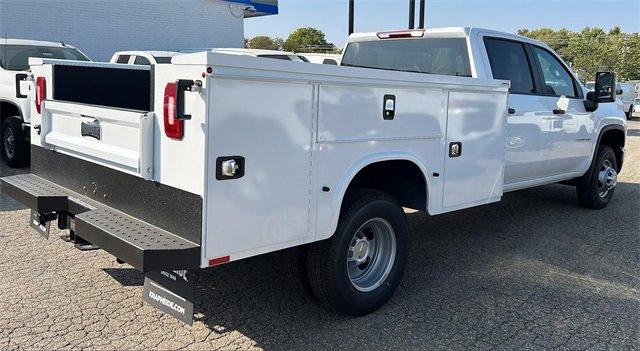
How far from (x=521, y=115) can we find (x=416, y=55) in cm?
110

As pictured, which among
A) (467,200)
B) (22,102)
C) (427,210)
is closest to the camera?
(427,210)

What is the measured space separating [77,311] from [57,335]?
0.34 metres

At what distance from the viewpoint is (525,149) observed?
5.34m

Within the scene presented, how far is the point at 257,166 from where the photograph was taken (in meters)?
2.92

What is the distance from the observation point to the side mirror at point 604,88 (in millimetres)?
6202

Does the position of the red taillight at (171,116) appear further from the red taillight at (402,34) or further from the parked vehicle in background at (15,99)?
the parked vehicle in background at (15,99)

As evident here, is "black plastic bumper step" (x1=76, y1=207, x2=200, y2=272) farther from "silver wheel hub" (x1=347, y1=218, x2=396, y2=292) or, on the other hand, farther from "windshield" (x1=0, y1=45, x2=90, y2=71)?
"windshield" (x1=0, y1=45, x2=90, y2=71)

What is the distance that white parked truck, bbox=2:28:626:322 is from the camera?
2.80 meters

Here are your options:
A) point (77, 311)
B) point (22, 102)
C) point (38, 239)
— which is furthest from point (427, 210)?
point (22, 102)

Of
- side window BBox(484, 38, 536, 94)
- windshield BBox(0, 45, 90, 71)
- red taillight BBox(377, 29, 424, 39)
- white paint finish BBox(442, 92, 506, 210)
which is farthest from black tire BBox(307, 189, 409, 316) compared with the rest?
windshield BBox(0, 45, 90, 71)

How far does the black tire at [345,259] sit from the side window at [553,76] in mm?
2820

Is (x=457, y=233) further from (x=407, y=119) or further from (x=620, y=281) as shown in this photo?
(x=407, y=119)

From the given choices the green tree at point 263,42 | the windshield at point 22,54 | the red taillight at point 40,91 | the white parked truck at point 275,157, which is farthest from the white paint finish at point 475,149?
the green tree at point 263,42

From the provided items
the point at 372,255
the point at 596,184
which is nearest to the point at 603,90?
the point at 596,184
